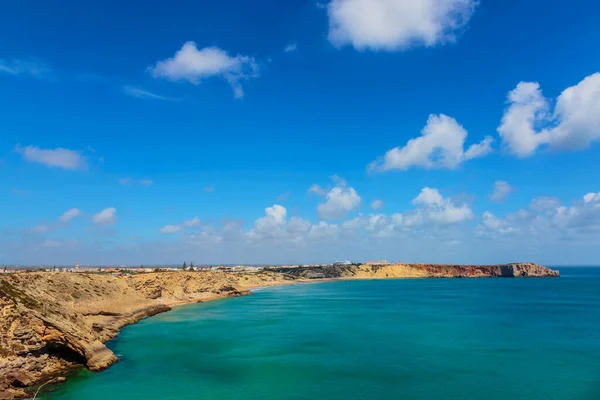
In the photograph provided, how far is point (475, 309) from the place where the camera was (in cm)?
8269

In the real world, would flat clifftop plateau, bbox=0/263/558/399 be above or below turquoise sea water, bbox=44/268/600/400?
above

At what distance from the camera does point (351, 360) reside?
3828cm

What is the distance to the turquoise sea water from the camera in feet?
96.3

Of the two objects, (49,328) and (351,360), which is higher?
(49,328)

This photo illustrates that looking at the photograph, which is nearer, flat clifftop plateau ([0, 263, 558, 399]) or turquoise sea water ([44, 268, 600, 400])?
turquoise sea water ([44, 268, 600, 400])

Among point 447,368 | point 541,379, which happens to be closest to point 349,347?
point 447,368

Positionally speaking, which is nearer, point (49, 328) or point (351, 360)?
point (49, 328)

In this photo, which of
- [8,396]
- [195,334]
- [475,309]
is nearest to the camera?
[8,396]

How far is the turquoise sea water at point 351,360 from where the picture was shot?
29.3 meters

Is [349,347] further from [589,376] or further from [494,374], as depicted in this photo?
[589,376]

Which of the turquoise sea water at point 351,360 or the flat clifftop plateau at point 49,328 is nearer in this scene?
the turquoise sea water at point 351,360

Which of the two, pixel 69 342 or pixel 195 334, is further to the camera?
pixel 195 334

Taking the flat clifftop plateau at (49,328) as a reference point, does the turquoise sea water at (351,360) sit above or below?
below

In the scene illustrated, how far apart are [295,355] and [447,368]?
15.2 m
